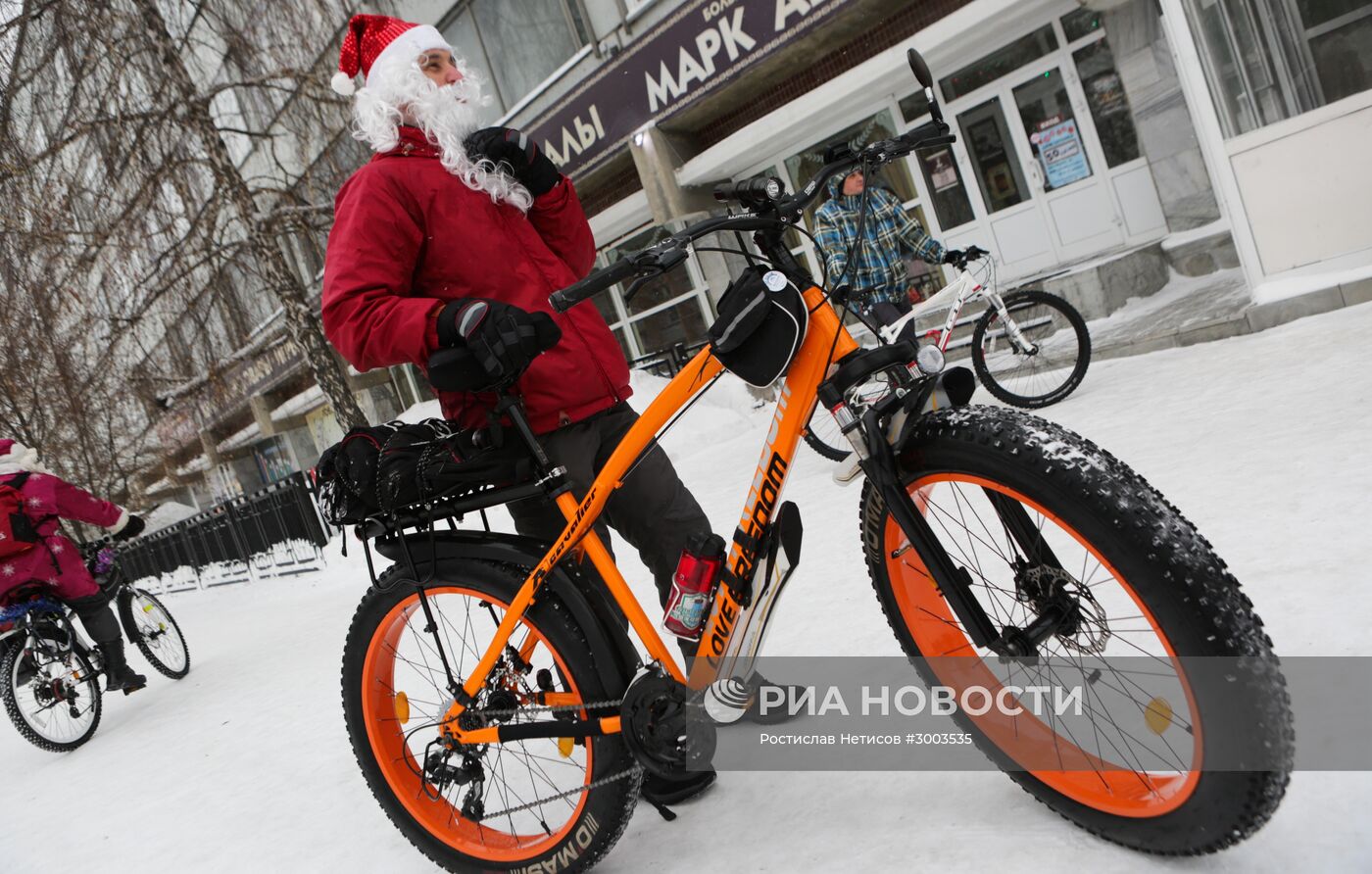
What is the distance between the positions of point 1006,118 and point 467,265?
899 centimetres

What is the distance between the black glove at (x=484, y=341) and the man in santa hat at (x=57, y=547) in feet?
15.6

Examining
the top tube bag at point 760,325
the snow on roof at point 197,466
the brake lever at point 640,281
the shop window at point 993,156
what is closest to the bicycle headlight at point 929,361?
the top tube bag at point 760,325

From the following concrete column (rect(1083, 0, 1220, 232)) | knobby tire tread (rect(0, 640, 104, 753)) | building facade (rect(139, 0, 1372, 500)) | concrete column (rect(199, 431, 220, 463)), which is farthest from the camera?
concrete column (rect(199, 431, 220, 463))

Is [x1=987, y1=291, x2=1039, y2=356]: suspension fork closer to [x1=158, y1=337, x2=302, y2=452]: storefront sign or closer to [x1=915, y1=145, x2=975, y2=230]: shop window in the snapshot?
[x1=915, y1=145, x2=975, y2=230]: shop window

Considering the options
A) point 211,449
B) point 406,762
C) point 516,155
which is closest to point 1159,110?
point 516,155

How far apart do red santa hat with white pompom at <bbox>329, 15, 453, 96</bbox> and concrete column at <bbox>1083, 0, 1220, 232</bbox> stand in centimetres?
757

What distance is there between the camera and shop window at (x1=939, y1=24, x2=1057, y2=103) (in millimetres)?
9125

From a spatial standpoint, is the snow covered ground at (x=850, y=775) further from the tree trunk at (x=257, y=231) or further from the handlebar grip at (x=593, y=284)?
the tree trunk at (x=257, y=231)

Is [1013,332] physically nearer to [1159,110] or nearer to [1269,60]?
[1269,60]

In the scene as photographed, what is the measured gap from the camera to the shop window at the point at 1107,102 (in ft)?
28.9

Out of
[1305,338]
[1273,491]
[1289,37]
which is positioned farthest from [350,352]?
[1289,37]

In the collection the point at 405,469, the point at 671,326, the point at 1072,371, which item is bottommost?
the point at 1072,371

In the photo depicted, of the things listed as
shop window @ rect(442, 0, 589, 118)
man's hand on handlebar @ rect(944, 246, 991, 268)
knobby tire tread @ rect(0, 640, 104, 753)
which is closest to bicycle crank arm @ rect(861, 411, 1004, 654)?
man's hand on handlebar @ rect(944, 246, 991, 268)

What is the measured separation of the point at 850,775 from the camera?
222cm
